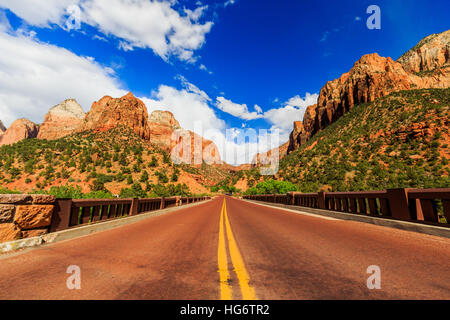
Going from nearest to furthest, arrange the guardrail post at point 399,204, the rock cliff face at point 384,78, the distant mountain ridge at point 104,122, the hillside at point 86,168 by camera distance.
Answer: the guardrail post at point 399,204 → the hillside at point 86,168 → the rock cliff face at point 384,78 → the distant mountain ridge at point 104,122

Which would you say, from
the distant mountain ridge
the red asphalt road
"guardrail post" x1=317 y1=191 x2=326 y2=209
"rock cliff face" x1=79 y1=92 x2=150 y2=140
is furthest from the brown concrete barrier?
"rock cliff face" x1=79 y1=92 x2=150 y2=140

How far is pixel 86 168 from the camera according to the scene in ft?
150

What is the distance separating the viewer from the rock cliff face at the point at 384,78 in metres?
69.6

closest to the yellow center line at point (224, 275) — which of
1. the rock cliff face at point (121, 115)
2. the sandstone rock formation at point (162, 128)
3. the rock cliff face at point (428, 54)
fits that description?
the rock cliff face at point (121, 115)

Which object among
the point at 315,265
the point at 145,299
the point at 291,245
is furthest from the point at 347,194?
the point at 145,299

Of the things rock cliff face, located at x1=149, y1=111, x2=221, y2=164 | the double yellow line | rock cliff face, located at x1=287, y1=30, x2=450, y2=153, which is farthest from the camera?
rock cliff face, located at x1=149, y1=111, x2=221, y2=164

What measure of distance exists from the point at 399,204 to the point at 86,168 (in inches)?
2118

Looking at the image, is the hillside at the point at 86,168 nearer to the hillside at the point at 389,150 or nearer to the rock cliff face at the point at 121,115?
the rock cliff face at the point at 121,115

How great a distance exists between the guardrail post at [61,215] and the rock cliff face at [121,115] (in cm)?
8057

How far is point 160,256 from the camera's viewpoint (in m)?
3.75

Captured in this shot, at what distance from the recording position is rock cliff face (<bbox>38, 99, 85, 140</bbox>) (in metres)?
127

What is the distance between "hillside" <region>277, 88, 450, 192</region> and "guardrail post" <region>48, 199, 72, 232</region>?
39.0m

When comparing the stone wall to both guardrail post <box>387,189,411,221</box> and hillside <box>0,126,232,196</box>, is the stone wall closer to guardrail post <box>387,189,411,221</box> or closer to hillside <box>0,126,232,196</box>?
guardrail post <box>387,189,411,221</box>

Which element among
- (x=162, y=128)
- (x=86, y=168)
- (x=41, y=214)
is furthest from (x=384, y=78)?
(x=162, y=128)
